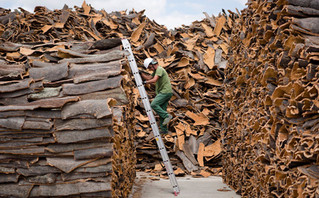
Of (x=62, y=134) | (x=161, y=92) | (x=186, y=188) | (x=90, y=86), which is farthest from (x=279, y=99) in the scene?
(x=161, y=92)

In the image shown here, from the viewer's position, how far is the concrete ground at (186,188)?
5245 mm

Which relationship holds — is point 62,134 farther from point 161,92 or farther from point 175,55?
point 175,55

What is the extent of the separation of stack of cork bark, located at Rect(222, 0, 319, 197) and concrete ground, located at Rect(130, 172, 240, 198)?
527 mm

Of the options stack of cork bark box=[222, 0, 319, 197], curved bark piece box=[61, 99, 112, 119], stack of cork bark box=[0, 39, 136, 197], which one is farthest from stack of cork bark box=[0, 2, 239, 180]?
curved bark piece box=[61, 99, 112, 119]

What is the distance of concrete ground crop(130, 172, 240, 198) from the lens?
5.24 metres

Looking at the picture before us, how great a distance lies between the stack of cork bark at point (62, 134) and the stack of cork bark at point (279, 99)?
177 centimetres

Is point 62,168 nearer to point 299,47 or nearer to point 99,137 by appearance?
point 99,137

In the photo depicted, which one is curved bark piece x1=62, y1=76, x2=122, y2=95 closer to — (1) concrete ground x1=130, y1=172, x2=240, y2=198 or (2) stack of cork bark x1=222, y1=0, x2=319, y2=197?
(2) stack of cork bark x1=222, y1=0, x2=319, y2=197

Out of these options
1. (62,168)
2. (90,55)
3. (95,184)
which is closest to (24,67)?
(90,55)

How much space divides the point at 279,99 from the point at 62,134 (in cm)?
242

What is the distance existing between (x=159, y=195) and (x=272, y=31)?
3.33 m

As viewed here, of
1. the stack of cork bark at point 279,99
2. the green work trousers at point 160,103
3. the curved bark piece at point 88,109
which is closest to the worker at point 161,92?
the green work trousers at point 160,103

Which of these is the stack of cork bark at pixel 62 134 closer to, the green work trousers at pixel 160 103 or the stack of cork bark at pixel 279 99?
the stack of cork bark at pixel 279 99

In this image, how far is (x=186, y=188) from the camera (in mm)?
5742
